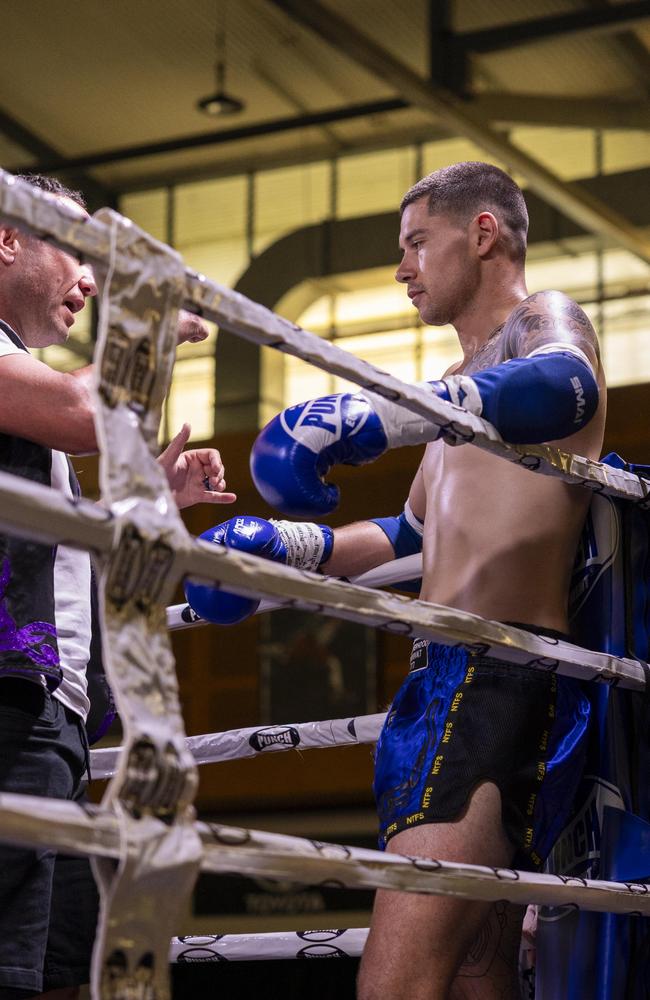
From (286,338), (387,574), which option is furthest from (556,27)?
(286,338)

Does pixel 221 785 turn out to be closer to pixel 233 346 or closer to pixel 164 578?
pixel 233 346

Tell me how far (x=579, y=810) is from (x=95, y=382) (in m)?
0.83

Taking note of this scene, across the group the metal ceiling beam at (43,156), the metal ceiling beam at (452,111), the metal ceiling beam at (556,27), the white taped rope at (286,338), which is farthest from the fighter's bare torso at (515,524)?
the metal ceiling beam at (43,156)

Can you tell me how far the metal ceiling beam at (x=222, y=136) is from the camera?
7535 mm

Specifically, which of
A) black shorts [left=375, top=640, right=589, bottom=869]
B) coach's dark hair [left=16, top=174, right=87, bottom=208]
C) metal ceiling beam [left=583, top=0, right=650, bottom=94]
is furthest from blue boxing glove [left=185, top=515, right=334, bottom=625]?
metal ceiling beam [left=583, top=0, right=650, bottom=94]

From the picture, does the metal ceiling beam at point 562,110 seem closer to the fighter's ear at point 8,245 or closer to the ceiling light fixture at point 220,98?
the ceiling light fixture at point 220,98

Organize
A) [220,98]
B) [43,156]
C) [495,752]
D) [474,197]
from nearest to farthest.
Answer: [495,752]
[474,197]
[220,98]
[43,156]

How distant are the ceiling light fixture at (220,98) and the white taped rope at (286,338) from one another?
629 centimetres

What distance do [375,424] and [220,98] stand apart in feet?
21.9

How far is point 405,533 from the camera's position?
1864mm

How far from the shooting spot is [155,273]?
3.00 feet

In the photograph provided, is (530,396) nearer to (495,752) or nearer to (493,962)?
(495,752)

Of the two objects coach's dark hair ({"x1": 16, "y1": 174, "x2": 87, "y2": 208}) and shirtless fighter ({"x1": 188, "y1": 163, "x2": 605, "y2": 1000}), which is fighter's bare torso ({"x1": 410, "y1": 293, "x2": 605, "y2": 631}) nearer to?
shirtless fighter ({"x1": 188, "y1": 163, "x2": 605, "y2": 1000})

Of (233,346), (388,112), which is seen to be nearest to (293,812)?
(233,346)
